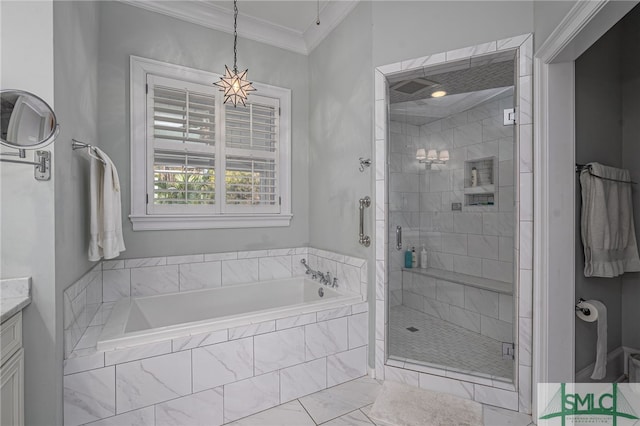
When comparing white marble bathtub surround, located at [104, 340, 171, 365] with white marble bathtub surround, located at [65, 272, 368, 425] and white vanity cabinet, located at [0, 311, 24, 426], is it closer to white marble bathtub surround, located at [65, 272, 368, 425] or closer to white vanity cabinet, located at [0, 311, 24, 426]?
white marble bathtub surround, located at [65, 272, 368, 425]

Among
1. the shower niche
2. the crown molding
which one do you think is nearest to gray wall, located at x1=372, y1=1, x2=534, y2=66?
the crown molding

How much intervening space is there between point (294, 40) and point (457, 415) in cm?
336

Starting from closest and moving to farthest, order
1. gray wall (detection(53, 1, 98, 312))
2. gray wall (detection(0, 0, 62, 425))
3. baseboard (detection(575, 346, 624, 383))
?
1. gray wall (detection(0, 0, 62, 425))
2. gray wall (detection(53, 1, 98, 312))
3. baseboard (detection(575, 346, 624, 383))

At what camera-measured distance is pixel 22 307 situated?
127 centimetres

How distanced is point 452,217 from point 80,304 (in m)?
2.61

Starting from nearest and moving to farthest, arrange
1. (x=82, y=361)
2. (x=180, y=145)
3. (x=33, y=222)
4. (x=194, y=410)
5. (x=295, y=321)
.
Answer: (x=33, y=222) → (x=82, y=361) → (x=194, y=410) → (x=295, y=321) → (x=180, y=145)

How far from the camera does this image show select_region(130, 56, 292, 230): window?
8.03 ft

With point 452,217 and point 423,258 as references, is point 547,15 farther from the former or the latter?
point 423,258

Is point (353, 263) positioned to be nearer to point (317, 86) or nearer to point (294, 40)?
point (317, 86)

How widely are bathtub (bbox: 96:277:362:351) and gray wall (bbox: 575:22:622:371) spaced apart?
1.55m

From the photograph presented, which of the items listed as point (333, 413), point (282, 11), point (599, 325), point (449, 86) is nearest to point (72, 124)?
point (282, 11)

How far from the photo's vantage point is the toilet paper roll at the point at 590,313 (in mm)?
1854

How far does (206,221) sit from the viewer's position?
8.87ft

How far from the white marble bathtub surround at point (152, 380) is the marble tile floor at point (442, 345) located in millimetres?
1426
